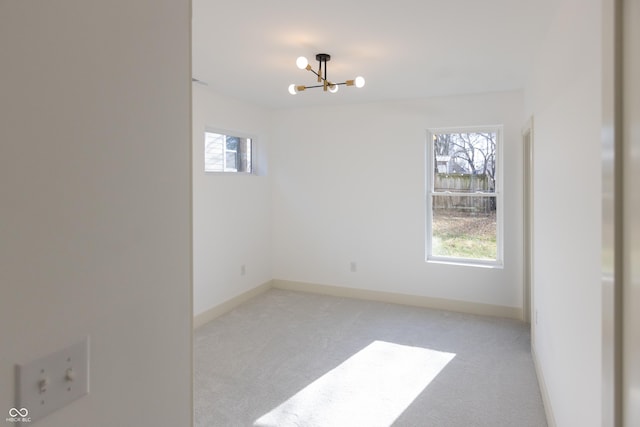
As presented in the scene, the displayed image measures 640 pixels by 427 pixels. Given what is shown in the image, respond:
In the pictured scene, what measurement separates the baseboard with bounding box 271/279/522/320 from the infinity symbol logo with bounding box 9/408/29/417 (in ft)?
14.9

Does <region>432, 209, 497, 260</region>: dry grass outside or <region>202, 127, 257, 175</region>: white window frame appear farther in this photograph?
<region>432, 209, 497, 260</region>: dry grass outside

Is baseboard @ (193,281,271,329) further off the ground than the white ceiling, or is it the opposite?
the white ceiling

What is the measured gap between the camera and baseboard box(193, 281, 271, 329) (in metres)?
4.17

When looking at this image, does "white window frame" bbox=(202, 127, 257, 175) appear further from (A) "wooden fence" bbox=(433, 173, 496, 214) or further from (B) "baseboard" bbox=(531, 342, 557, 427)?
(B) "baseboard" bbox=(531, 342, 557, 427)

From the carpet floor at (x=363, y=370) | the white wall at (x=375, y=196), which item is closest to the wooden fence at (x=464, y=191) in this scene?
the white wall at (x=375, y=196)

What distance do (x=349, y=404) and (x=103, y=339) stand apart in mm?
2229

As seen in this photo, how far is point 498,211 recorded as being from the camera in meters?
4.50

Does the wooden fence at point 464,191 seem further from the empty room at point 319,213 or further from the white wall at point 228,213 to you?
the white wall at point 228,213

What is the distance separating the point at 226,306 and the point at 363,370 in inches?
82.6

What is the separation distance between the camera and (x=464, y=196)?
4699 mm

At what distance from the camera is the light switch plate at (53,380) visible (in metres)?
0.66

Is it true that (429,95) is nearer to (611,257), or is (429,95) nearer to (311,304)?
(311,304)

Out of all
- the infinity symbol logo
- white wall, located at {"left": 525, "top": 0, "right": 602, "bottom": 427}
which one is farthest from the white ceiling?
the infinity symbol logo

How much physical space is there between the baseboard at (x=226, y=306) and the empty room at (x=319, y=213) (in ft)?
0.11
